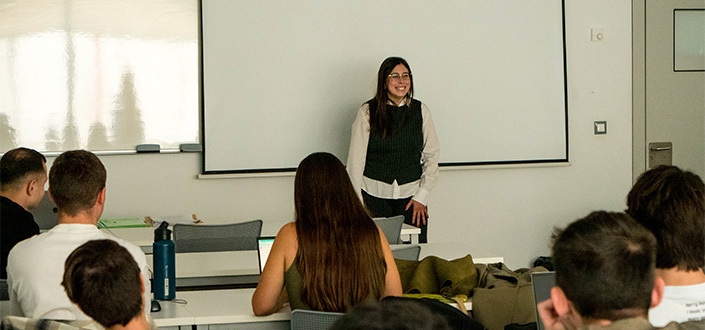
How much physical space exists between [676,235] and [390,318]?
4.43ft

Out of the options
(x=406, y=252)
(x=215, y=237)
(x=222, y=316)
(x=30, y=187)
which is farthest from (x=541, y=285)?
(x=30, y=187)

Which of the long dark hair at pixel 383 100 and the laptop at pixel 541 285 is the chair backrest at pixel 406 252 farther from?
the long dark hair at pixel 383 100

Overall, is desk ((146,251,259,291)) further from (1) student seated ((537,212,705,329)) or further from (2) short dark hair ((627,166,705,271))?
(1) student seated ((537,212,705,329))

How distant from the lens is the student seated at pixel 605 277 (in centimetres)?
136

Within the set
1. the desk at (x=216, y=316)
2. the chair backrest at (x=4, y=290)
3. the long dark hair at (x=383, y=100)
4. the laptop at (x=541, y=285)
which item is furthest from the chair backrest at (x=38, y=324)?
the long dark hair at (x=383, y=100)

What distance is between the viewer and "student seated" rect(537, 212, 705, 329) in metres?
1.36

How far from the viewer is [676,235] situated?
1938mm

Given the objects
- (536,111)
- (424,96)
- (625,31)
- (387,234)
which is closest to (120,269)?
(387,234)

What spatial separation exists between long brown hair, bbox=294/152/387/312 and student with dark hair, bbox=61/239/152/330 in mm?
859

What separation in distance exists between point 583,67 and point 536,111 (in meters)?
0.54

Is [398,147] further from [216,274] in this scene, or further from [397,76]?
[216,274]

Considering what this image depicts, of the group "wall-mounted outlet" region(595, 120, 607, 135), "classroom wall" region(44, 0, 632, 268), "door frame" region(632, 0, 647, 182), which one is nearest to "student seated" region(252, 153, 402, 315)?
"classroom wall" region(44, 0, 632, 268)

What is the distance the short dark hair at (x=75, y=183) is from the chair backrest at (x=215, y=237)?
1.16 meters

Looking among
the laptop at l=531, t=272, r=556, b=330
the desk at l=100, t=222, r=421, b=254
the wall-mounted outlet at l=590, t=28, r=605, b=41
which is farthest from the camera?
the wall-mounted outlet at l=590, t=28, r=605, b=41
